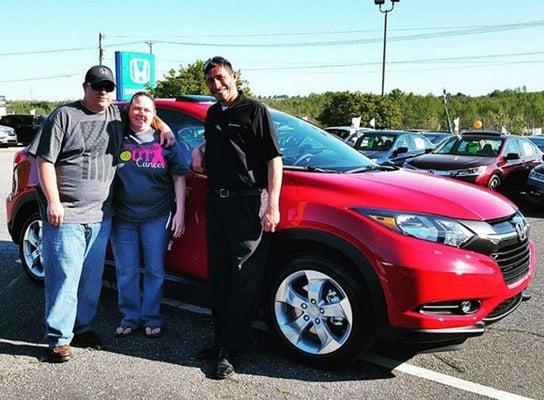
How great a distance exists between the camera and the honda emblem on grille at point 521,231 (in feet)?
11.2

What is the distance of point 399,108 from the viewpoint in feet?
143

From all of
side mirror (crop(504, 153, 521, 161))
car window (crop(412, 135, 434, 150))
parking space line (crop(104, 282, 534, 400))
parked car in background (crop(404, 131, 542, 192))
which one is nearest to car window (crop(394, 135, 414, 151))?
→ car window (crop(412, 135, 434, 150))

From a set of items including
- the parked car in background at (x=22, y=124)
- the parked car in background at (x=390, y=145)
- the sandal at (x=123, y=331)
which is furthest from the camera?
the parked car in background at (x=22, y=124)

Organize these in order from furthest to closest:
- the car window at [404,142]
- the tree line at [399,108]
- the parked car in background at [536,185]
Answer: the tree line at [399,108]
the car window at [404,142]
the parked car in background at [536,185]

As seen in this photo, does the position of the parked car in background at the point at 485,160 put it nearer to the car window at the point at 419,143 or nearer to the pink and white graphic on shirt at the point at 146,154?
the car window at the point at 419,143

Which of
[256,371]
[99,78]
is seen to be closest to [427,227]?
[256,371]

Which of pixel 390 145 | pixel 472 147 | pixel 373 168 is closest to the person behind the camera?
pixel 373 168

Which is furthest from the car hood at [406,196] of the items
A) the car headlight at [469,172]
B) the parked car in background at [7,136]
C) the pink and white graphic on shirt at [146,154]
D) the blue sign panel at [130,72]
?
the parked car in background at [7,136]

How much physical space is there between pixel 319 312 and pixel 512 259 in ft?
3.99

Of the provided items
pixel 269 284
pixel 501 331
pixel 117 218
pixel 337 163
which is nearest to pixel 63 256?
pixel 117 218

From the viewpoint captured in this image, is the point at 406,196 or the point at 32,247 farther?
the point at 32,247

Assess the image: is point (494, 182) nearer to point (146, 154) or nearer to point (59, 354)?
point (146, 154)

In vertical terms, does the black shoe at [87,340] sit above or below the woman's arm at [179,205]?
below

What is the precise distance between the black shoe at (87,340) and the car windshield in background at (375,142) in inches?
436
